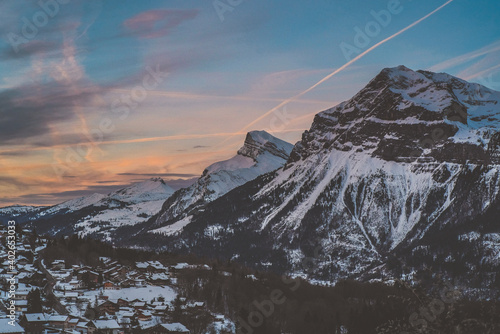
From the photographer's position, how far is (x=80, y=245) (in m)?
197

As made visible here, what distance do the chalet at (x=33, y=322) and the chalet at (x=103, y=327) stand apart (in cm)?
813

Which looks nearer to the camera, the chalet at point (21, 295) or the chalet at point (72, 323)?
the chalet at point (72, 323)

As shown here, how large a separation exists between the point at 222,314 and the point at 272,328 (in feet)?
65.3

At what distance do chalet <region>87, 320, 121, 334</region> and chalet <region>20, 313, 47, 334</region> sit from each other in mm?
8126

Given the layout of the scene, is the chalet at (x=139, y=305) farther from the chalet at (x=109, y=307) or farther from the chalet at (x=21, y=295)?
the chalet at (x=21, y=295)

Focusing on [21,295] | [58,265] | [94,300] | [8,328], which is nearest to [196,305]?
[94,300]

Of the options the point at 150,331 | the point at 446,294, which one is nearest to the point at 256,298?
the point at 150,331

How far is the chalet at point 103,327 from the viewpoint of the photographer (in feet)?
358

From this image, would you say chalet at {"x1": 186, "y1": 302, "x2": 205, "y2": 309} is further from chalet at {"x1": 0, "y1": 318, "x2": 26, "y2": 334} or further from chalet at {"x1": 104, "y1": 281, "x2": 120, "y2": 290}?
chalet at {"x1": 0, "y1": 318, "x2": 26, "y2": 334}

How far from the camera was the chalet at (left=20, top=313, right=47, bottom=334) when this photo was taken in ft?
337

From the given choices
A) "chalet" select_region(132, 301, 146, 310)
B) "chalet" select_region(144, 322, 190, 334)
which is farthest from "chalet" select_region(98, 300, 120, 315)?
"chalet" select_region(144, 322, 190, 334)

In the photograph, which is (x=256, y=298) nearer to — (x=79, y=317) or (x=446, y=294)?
(x=79, y=317)

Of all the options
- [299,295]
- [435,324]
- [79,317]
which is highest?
[435,324]

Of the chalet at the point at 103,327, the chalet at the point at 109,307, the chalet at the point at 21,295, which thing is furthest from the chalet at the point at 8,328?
the chalet at the point at 109,307
